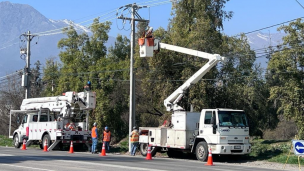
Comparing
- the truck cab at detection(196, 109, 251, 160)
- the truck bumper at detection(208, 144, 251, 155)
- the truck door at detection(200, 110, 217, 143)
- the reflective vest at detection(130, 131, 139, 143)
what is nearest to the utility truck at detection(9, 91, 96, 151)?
the reflective vest at detection(130, 131, 139, 143)

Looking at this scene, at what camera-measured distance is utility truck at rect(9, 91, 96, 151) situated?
29.2 m

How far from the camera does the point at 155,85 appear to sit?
33.2 m

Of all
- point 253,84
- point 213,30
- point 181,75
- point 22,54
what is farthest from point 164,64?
point 22,54

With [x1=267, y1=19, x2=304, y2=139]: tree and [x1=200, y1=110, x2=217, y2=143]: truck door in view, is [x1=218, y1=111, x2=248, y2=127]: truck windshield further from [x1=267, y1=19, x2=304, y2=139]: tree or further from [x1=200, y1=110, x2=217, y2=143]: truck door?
[x1=267, y1=19, x2=304, y2=139]: tree

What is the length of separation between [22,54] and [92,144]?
22.9m

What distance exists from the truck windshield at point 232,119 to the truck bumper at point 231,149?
0.94 metres

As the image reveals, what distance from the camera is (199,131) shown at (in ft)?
75.2

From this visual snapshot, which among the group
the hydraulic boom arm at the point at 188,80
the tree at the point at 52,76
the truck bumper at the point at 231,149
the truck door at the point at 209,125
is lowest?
the truck bumper at the point at 231,149

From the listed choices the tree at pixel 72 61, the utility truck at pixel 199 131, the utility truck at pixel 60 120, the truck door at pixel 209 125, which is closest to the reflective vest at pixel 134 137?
the utility truck at pixel 199 131

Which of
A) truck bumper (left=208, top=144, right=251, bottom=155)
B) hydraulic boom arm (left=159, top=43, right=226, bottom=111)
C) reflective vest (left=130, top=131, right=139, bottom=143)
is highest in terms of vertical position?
hydraulic boom arm (left=159, top=43, right=226, bottom=111)

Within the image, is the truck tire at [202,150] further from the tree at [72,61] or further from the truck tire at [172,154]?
the tree at [72,61]

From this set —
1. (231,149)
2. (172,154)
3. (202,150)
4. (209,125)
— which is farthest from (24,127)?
(231,149)

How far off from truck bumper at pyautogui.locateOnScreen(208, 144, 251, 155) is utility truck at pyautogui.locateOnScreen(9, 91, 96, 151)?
1012cm

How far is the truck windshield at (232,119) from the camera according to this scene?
22.1 metres
